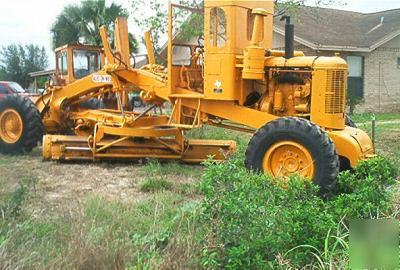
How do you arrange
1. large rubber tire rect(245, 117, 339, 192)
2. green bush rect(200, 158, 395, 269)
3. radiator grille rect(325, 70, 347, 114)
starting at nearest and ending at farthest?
1. green bush rect(200, 158, 395, 269)
2. large rubber tire rect(245, 117, 339, 192)
3. radiator grille rect(325, 70, 347, 114)

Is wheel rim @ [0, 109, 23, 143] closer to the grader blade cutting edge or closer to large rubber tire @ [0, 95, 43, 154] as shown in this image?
large rubber tire @ [0, 95, 43, 154]

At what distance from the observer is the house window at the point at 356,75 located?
2486 cm

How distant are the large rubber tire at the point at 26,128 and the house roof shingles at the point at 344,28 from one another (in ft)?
40.3

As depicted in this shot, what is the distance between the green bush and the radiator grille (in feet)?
8.74

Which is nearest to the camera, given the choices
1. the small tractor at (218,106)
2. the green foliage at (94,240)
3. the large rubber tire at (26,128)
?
the green foliage at (94,240)

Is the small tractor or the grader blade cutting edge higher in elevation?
the small tractor

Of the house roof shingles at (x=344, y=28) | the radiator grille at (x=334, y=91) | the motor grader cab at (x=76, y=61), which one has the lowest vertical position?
the radiator grille at (x=334, y=91)

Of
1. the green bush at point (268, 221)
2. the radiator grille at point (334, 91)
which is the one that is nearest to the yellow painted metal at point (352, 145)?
the radiator grille at point (334, 91)

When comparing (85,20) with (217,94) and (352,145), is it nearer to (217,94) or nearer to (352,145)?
(217,94)

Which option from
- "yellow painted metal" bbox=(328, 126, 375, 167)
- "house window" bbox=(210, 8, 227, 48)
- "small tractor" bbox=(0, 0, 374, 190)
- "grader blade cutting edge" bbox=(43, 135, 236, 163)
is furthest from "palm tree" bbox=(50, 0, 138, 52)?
"yellow painted metal" bbox=(328, 126, 375, 167)

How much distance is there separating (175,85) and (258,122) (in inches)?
68.1

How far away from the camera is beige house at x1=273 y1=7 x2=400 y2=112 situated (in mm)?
23734

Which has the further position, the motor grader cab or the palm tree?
the palm tree

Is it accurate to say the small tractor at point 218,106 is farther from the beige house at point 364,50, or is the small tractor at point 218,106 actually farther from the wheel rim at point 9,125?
the beige house at point 364,50
